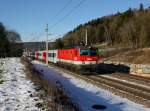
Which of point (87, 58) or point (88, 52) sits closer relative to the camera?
point (87, 58)

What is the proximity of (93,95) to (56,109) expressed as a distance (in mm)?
8995

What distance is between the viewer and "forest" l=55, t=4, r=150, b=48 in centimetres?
7644

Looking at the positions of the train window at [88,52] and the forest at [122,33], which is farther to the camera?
the forest at [122,33]

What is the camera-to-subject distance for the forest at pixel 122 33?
7644 cm

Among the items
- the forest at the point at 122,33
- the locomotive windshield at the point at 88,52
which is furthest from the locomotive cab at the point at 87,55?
the forest at the point at 122,33

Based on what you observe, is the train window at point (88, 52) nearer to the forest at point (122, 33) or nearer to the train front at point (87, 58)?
the train front at point (87, 58)

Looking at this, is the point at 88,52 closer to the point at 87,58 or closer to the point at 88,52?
the point at 88,52

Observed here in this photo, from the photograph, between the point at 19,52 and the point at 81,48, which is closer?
the point at 81,48

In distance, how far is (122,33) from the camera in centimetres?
9575

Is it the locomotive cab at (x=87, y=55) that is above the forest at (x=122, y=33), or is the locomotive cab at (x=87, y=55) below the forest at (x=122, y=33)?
below

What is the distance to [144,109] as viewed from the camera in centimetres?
1463

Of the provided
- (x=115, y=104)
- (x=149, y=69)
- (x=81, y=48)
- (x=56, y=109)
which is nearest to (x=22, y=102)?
(x=56, y=109)

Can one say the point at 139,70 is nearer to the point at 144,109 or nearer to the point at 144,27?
the point at 144,109

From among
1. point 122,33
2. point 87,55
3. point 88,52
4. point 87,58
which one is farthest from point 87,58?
point 122,33
